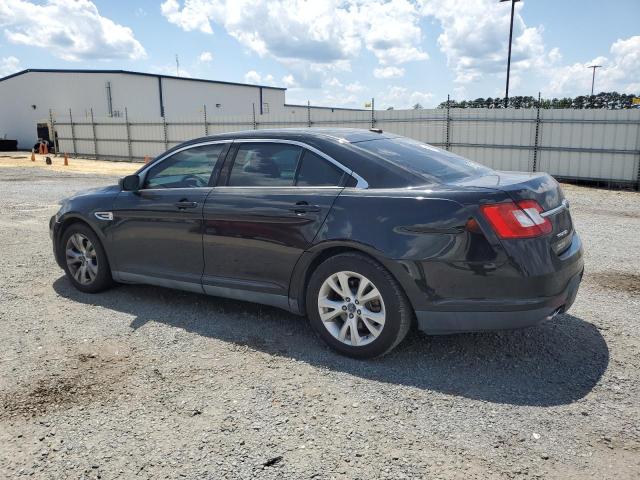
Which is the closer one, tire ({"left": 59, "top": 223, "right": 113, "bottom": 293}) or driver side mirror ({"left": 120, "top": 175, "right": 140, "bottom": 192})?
driver side mirror ({"left": 120, "top": 175, "right": 140, "bottom": 192})

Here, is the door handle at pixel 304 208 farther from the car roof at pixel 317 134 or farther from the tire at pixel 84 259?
the tire at pixel 84 259

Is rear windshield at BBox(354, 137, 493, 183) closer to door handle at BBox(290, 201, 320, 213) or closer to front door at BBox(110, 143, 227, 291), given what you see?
door handle at BBox(290, 201, 320, 213)

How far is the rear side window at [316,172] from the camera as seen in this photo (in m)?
3.87

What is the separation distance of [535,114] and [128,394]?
1632 cm

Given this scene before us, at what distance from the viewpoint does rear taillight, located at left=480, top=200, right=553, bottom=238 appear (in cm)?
324

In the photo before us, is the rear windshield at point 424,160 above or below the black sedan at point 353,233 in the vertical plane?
above

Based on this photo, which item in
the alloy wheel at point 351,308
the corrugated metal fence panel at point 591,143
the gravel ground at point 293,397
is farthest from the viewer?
the corrugated metal fence panel at point 591,143

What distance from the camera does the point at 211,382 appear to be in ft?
11.4

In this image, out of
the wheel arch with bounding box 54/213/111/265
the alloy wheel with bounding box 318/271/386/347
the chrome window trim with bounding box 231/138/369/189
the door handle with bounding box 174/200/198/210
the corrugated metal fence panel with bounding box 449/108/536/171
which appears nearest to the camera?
the alloy wheel with bounding box 318/271/386/347

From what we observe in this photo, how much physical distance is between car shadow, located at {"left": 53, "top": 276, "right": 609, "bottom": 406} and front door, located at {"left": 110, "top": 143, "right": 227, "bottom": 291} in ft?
1.20

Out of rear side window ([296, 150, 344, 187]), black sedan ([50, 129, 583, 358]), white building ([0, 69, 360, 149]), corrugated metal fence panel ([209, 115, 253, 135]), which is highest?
white building ([0, 69, 360, 149])

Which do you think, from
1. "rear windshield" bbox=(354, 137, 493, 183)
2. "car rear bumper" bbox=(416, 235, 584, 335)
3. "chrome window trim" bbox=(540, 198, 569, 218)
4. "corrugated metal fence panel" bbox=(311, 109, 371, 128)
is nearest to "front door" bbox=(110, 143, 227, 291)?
"rear windshield" bbox=(354, 137, 493, 183)

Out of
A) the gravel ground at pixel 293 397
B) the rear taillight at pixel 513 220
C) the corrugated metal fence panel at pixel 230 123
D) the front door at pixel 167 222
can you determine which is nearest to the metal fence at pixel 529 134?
the corrugated metal fence panel at pixel 230 123

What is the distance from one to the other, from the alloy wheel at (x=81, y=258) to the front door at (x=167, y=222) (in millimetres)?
334
